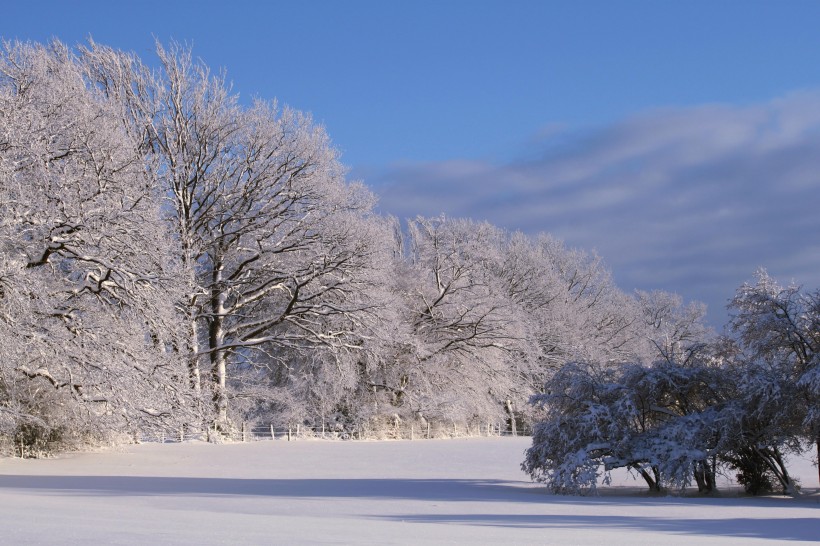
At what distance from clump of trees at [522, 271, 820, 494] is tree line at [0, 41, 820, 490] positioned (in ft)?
0.24

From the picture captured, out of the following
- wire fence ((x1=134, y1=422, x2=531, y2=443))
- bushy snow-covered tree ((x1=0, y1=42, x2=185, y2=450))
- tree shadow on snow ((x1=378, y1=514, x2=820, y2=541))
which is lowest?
tree shadow on snow ((x1=378, y1=514, x2=820, y2=541))

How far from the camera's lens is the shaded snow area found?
8.00 meters

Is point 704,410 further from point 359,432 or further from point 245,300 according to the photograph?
point 359,432

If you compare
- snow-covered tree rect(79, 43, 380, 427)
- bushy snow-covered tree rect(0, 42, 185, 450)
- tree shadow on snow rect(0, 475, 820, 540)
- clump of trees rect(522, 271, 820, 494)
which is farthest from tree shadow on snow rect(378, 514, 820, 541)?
snow-covered tree rect(79, 43, 380, 427)

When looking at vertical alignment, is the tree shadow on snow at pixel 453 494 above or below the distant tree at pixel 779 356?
below

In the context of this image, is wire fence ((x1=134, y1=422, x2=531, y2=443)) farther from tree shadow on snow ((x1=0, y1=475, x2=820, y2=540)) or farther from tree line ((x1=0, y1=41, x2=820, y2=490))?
tree shadow on snow ((x1=0, y1=475, x2=820, y2=540))

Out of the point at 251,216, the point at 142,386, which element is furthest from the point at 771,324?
the point at 251,216

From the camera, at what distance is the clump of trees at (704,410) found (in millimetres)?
14633

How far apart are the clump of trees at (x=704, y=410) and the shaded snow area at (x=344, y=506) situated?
0.60 m

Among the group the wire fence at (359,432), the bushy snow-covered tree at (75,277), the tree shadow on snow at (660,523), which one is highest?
the bushy snow-covered tree at (75,277)

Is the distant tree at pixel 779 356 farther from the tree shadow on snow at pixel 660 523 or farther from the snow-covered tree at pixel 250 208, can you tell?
the snow-covered tree at pixel 250 208

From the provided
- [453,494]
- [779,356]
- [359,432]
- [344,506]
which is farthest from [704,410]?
[359,432]

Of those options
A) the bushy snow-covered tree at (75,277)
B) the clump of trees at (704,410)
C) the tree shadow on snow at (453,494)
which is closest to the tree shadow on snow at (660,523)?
the tree shadow on snow at (453,494)

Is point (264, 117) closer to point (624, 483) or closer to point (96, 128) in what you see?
point (96, 128)
